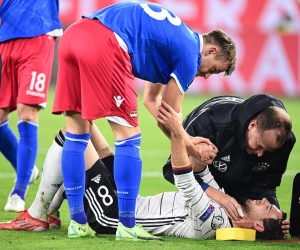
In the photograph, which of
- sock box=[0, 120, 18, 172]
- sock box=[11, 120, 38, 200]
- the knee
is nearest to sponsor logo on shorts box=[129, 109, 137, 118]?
sock box=[11, 120, 38, 200]

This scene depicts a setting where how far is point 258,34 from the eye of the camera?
59.6ft

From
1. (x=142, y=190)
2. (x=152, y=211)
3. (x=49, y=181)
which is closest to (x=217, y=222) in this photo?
(x=152, y=211)

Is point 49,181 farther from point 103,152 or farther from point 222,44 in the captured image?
point 222,44

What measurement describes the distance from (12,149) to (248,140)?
2.81 metres

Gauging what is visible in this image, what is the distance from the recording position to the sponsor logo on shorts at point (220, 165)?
518 cm

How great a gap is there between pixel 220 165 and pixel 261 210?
50 cm

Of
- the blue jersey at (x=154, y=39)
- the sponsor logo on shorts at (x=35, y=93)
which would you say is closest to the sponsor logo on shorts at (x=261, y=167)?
the blue jersey at (x=154, y=39)

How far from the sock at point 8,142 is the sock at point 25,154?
15.7 inches

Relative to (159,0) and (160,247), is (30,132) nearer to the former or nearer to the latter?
(160,247)

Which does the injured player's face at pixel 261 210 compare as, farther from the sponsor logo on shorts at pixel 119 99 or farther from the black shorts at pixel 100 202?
the sponsor logo on shorts at pixel 119 99

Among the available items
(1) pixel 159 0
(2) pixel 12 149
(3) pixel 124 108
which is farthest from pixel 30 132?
(1) pixel 159 0

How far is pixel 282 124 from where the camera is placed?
187 inches

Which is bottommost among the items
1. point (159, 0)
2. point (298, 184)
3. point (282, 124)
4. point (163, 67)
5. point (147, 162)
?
point (147, 162)

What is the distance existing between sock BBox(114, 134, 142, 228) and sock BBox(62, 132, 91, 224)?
0.25 metres
